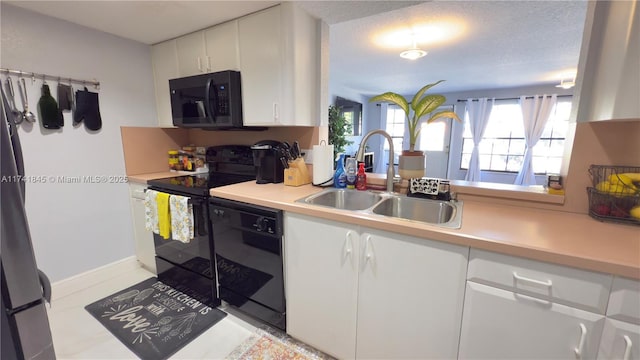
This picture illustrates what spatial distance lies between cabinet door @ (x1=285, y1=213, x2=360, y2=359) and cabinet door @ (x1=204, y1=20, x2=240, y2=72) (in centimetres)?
127

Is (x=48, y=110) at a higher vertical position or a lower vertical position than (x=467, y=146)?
higher

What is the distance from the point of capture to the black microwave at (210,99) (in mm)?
1863

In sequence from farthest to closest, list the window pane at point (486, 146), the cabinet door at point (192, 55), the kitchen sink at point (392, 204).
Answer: the window pane at point (486, 146), the cabinet door at point (192, 55), the kitchen sink at point (392, 204)

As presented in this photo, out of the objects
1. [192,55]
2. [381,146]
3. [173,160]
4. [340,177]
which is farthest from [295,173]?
[381,146]

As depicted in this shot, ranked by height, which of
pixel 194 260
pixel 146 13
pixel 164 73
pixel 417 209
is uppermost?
pixel 146 13

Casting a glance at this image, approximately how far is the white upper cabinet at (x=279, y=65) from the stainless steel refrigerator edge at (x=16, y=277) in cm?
128

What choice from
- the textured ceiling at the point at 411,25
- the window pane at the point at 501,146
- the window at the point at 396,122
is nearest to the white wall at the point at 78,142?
the textured ceiling at the point at 411,25

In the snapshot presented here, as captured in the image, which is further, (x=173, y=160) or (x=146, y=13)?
(x=173, y=160)

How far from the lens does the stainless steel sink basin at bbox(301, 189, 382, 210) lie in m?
1.64

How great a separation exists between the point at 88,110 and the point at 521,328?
2921 mm

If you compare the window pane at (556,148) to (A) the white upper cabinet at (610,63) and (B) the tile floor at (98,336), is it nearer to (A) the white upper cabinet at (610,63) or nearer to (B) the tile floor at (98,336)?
(A) the white upper cabinet at (610,63)

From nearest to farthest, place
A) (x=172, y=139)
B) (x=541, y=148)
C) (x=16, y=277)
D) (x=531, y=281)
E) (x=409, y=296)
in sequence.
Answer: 1. (x=16, y=277)
2. (x=531, y=281)
3. (x=409, y=296)
4. (x=172, y=139)
5. (x=541, y=148)

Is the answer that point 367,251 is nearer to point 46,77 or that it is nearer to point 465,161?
point 46,77

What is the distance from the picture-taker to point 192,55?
2.09 meters
